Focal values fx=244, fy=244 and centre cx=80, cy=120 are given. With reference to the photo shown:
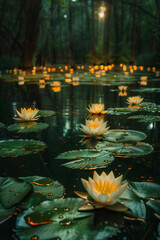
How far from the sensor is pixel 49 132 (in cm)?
231

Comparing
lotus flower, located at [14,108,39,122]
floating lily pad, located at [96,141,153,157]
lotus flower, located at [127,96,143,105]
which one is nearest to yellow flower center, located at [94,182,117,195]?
floating lily pad, located at [96,141,153,157]

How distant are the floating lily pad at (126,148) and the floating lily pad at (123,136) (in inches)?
3.1

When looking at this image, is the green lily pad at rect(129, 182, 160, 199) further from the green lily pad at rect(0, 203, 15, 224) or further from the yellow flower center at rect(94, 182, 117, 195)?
the green lily pad at rect(0, 203, 15, 224)

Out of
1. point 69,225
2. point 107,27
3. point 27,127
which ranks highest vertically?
point 107,27

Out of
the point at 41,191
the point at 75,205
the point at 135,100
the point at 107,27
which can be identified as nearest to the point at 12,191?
the point at 41,191

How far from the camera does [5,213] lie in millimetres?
999

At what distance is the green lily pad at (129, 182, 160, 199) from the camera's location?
1131 millimetres

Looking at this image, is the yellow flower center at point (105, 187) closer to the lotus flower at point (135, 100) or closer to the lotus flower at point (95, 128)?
the lotus flower at point (95, 128)

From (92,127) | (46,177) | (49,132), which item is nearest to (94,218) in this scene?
(46,177)

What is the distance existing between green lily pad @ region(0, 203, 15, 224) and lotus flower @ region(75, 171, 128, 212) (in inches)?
11.4

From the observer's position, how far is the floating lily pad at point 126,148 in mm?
1638

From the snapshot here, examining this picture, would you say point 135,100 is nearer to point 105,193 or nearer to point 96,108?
point 96,108

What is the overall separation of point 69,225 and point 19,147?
3.20 feet

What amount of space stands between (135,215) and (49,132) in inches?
56.7
